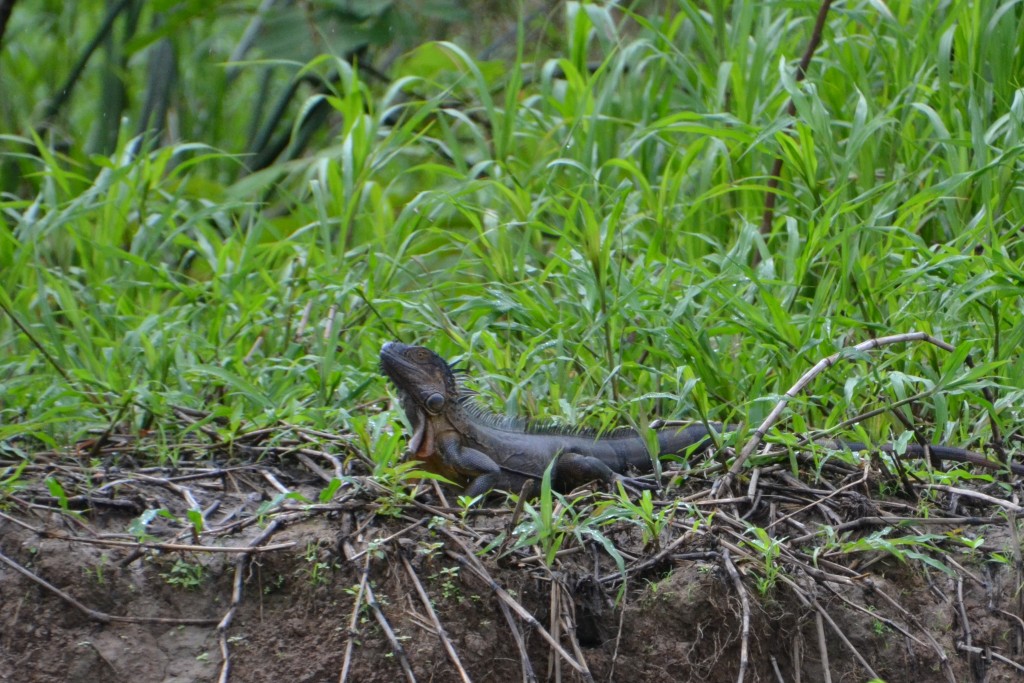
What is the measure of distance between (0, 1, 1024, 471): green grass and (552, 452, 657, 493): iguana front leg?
0.66 ft

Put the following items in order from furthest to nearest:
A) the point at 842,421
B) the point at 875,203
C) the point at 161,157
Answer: the point at 161,157, the point at 875,203, the point at 842,421

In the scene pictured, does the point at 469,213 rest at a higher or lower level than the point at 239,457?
higher

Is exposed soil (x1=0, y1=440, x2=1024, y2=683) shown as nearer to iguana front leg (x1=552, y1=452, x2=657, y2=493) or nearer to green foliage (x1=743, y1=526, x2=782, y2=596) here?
green foliage (x1=743, y1=526, x2=782, y2=596)

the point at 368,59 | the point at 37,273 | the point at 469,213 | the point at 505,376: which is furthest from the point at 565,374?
the point at 368,59

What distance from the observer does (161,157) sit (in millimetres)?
4875

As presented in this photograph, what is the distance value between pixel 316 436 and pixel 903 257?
2.01m

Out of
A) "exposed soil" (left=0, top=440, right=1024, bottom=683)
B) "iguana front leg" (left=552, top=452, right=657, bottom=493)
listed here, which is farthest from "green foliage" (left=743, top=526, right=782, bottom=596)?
"iguana front leg" (left=552, top=452, right=657, bottom=493)

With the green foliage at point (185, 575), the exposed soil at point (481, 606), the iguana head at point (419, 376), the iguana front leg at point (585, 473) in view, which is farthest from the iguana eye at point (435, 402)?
the green foliage at point (185, 575)

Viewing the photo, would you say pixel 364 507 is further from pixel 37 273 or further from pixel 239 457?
pixel 37 273

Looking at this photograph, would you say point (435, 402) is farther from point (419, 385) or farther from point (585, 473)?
point (585, 473)

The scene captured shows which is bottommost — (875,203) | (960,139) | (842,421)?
(842,421)

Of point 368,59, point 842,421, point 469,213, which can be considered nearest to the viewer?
point 842,421

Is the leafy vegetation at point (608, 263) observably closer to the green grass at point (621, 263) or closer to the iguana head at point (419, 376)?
the green grass at point (621, 263)

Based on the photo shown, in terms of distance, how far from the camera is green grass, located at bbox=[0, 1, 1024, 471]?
363 cm
